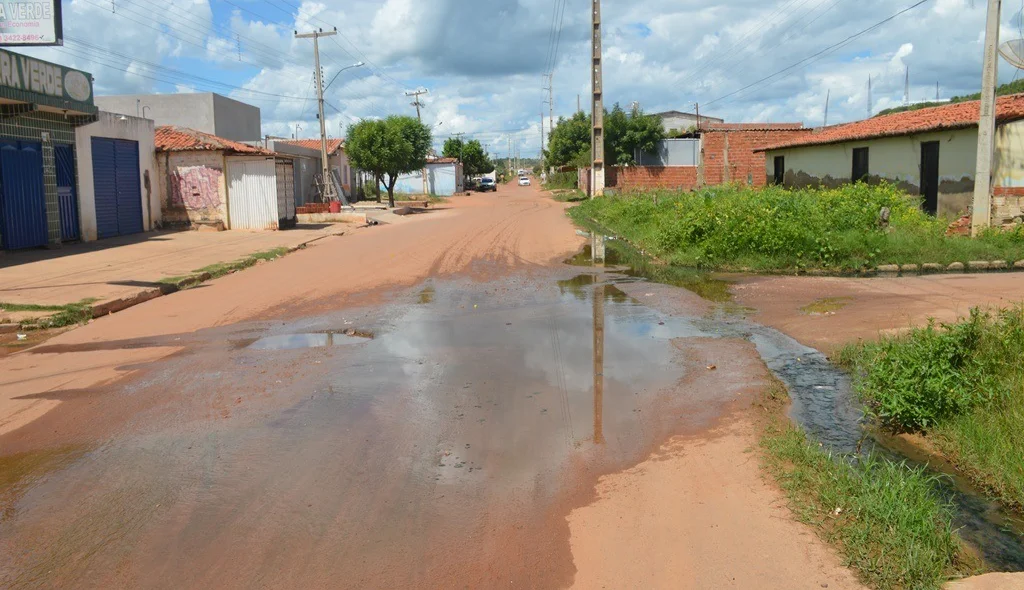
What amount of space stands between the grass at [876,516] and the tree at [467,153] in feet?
273

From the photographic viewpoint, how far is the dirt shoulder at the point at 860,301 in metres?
9.55

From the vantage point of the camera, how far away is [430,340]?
9.55 metres

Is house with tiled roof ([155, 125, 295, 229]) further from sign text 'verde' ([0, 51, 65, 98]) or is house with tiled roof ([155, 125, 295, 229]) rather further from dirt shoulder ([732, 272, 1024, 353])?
dirt shoulder ([732, 272, 1024, 353])

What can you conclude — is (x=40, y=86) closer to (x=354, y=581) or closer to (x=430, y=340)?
(x=430, y=340)

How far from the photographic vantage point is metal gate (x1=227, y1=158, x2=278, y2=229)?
90.8ft

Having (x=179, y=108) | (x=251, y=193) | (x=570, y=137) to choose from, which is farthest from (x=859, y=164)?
(x=570, y=137)

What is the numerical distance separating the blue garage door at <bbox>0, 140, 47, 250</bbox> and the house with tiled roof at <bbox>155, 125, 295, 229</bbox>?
Answer: 23.3 feet

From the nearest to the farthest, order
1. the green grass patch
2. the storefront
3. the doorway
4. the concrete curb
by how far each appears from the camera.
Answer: the concrete curb
the storefront
the doorway
the green grass patch

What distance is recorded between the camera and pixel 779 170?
→ 112 feet

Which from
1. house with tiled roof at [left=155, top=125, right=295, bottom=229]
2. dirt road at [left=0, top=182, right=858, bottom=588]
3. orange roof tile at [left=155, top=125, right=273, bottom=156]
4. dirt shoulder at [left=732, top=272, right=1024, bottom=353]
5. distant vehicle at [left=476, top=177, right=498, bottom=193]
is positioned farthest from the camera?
distant vehicle at [left=476, top=177, right=498, bottom=193]

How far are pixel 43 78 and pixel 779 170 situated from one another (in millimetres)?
27614

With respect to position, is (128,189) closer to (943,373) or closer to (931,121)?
(931,121)

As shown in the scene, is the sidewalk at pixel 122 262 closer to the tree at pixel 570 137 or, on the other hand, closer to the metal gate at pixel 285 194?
the metal gate at pixel 285 194

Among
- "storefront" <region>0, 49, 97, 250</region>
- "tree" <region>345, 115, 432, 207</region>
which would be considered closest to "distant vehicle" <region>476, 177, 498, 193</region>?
"tree" <region>345, 115, 432, 207</region>
